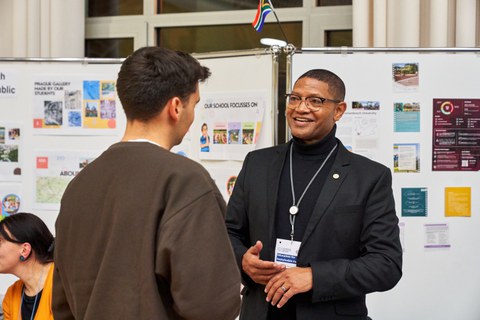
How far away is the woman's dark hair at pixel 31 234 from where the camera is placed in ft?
7.87

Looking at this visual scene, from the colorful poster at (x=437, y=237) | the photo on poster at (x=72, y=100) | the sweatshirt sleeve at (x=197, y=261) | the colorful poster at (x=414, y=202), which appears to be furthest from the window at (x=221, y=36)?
the sweatshirt sleeve at (x=197, y=261)

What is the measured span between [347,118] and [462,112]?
58 cm

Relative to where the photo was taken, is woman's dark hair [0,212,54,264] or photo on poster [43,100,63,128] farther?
photo on poster [43,100,63,128]

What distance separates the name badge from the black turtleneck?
0.03 m

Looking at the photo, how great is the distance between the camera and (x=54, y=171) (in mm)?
3504

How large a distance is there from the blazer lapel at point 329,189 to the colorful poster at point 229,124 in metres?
1.14

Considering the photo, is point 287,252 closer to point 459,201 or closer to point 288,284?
point 288,284

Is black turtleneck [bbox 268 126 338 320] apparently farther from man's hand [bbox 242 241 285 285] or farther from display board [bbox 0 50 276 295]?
display board [bbox 0 50 276 295]

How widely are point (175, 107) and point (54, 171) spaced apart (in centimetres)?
243

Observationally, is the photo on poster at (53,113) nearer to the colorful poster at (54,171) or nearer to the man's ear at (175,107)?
the colorful poster at (54,171)

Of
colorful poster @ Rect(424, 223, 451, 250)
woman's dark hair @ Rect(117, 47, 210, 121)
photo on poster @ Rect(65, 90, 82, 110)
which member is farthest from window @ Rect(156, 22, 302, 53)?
woman's dark hair @ Rect(117, 47, 210, 121)

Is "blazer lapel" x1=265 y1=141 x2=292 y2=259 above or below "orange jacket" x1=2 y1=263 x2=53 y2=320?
above

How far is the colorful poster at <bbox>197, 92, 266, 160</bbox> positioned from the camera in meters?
3.17

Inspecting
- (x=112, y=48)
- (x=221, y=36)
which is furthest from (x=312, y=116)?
(x=112, y=48)
